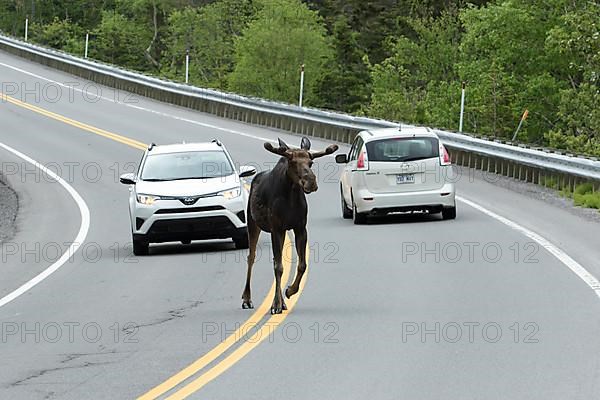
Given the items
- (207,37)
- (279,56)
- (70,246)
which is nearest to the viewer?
(70,246)

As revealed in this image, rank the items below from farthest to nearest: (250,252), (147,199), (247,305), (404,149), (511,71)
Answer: (511,71), (404,149), (147,199), (250,252), (247,305)

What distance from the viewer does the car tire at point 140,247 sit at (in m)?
21.3

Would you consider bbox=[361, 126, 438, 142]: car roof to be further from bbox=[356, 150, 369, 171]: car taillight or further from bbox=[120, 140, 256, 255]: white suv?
bbox=[120, 140, 256, 255]: white suv

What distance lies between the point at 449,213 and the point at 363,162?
1.71m

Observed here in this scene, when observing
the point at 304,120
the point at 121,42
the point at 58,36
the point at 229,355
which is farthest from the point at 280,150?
the point at 58,36

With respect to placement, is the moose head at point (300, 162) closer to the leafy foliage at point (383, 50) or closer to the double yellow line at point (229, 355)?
the double yellow line at point (229, 355)

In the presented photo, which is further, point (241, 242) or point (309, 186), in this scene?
point (241, 242)

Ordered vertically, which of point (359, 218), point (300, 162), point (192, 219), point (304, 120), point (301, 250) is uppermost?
point (300, 162)

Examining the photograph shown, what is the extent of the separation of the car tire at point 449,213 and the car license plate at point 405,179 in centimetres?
81

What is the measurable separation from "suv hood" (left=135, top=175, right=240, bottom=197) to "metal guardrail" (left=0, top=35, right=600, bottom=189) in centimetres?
868

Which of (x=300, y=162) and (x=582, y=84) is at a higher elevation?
(x=300, y=162)

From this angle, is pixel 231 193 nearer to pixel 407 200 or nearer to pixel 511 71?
pixel 407 200

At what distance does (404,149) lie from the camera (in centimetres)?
2423

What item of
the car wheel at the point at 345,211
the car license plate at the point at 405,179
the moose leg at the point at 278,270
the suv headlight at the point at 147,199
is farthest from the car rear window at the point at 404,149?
the moose leg at the point at 278,270
